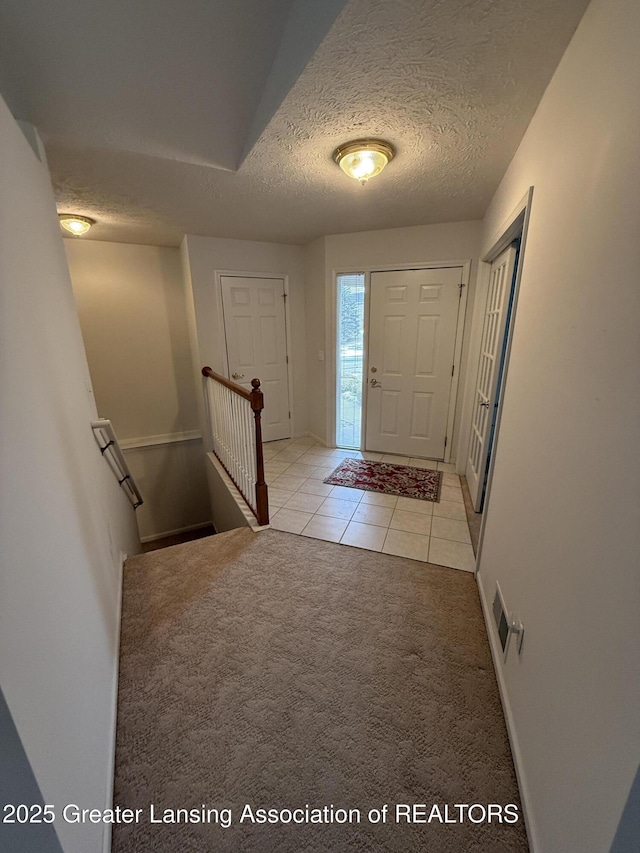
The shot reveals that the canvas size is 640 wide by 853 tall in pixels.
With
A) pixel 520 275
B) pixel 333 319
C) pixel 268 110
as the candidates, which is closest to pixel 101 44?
pixel 268 110

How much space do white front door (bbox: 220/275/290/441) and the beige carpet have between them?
7.97 ft

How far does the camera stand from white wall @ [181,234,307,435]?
3.42 meters

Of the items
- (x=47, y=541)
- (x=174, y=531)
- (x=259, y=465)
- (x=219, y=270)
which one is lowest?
(x=174, y=531)

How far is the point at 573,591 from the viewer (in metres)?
0.87

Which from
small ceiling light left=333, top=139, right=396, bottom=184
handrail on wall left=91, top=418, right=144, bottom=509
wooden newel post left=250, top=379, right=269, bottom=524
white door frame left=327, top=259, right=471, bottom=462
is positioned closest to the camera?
small ceiling light left=333, top=139, right=396, bottom=184

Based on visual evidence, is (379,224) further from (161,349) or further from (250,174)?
(161,349)

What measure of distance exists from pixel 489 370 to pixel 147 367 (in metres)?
3.71

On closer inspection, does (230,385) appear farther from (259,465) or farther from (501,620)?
(501,620)

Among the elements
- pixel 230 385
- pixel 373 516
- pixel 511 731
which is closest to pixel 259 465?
pixel 230 385

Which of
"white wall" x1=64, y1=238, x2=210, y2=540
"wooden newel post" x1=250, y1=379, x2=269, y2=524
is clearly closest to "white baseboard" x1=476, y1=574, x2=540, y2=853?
"wooden newel post" x1=250, y1=379, x2=269, y2=524

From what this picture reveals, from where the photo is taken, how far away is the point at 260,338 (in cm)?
392

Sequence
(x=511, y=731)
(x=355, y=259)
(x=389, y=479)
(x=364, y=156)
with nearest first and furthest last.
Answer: (x=511, y=731) → (x=364, y=156) → (x=389, y=479) → (x=355, y=259)

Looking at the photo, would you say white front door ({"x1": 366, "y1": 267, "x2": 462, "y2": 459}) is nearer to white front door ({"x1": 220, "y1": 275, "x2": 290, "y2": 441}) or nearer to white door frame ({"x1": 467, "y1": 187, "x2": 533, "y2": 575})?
white door frame ({"x1": 467, "y1": 187, "x2": 533, "y2": 575})

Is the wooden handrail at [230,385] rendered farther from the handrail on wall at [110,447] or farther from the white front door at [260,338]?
the handrail on wall at [110,447]
